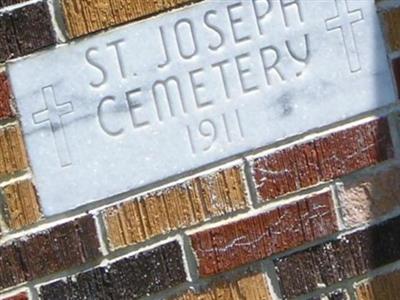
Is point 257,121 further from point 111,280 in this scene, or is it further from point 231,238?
point 111,280

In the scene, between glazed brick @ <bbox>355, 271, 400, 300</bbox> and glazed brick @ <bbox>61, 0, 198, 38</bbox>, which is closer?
glazed brick @ <bbox>61, 0, 198, 38</bbox>

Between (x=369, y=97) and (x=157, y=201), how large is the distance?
0.40 m

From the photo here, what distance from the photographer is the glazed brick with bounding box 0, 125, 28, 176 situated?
1.58m

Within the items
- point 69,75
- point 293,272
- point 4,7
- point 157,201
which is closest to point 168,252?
point 157,201

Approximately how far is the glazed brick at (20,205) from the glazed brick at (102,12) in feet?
0.84

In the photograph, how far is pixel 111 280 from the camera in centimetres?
163

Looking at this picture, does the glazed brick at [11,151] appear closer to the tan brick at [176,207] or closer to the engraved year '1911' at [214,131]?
the tan brick at [176,207]

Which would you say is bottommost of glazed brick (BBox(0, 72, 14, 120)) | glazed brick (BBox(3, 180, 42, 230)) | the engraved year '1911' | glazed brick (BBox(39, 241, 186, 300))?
glazed brick (BBox(39, 241, 186, 300))

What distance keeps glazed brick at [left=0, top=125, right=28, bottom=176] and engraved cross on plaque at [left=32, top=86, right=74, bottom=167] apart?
0.04m

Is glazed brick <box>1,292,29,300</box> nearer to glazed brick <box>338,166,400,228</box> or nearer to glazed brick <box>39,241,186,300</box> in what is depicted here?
glazed brick <box>39,241,186,300</box>

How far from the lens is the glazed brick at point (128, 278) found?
5.32ft

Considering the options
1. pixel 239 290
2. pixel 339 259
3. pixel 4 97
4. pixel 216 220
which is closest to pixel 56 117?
pixel 4 97

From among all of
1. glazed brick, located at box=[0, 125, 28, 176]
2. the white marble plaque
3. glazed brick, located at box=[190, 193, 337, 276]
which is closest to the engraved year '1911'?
the white marble plaque

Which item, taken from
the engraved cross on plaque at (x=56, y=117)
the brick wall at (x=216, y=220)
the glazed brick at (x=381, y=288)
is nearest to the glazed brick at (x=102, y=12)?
the brick wall at (x=216, y=220)
